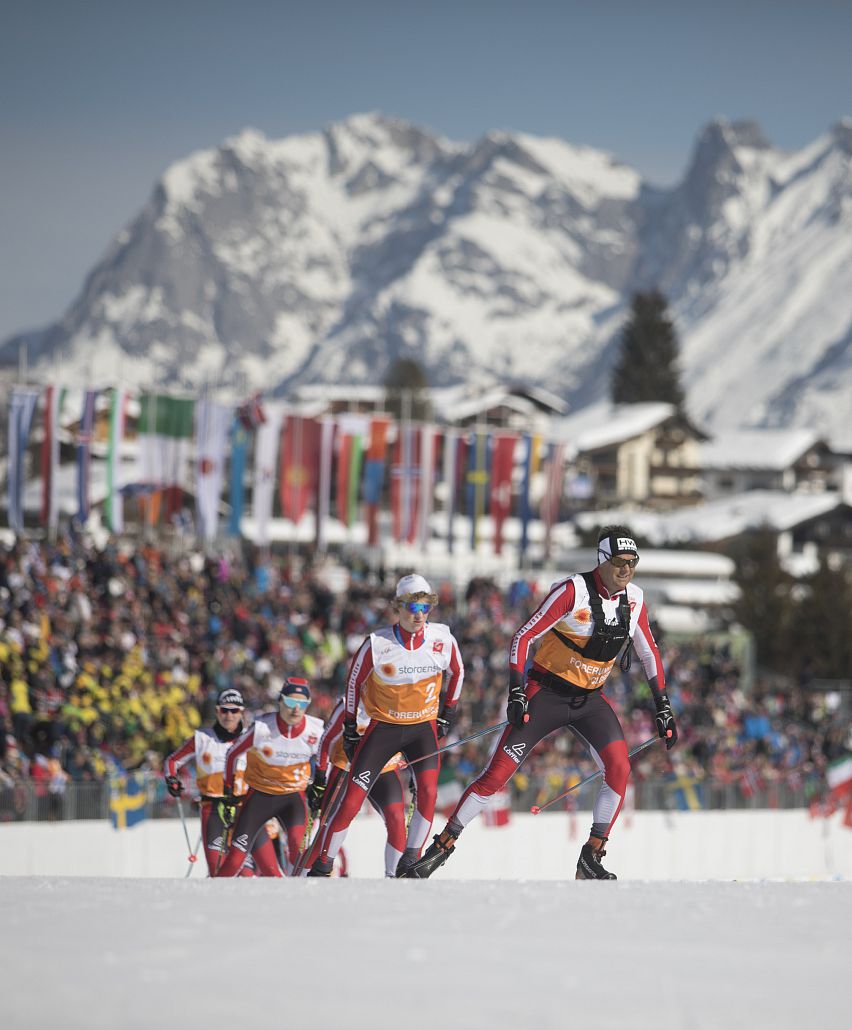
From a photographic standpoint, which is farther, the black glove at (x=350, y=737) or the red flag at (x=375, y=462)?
the red flag at (x=375, y=462)

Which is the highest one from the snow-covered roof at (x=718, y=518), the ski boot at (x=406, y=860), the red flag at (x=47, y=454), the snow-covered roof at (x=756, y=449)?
the snow-covered roof at (x=756, y=449)

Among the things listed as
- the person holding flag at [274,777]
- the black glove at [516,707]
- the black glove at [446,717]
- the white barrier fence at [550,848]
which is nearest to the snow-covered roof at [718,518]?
the white barrier fence at [550,848]

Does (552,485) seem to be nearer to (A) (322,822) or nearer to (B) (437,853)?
(A) (322,822)

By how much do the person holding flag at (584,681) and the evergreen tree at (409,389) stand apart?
127704 mm

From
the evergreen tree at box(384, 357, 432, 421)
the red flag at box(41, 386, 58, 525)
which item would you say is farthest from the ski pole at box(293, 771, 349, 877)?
the evergreen tree at box(384, 357, 432, 421)

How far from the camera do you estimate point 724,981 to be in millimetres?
7484

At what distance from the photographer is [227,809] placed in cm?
1444

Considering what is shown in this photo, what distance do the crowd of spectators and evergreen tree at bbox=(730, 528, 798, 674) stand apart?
1914cm

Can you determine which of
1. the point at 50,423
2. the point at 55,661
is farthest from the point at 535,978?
the point at 50,423

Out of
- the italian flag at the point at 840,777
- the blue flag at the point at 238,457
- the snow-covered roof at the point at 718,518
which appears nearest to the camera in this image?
the italian flag at the point at 840,777

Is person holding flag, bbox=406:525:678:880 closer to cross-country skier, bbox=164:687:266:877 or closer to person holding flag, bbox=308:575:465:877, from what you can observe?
person holding flag, bbox=308:575:465:877

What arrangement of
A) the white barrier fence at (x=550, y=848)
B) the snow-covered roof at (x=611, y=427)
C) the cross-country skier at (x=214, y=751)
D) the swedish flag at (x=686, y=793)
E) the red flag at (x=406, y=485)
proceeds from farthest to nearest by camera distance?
the snow-covered roof at (x=611, y=427)
the red flag at (x=406, y=485)
the swedish flag at (x=686, y=793)
the white barrier fence at (x=550, y=848)
the cross-country skier at (x=214, y=751)

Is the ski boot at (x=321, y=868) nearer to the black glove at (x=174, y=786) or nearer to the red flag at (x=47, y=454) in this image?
the black glove at (x=174, y=786)

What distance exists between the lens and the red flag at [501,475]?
132ft
